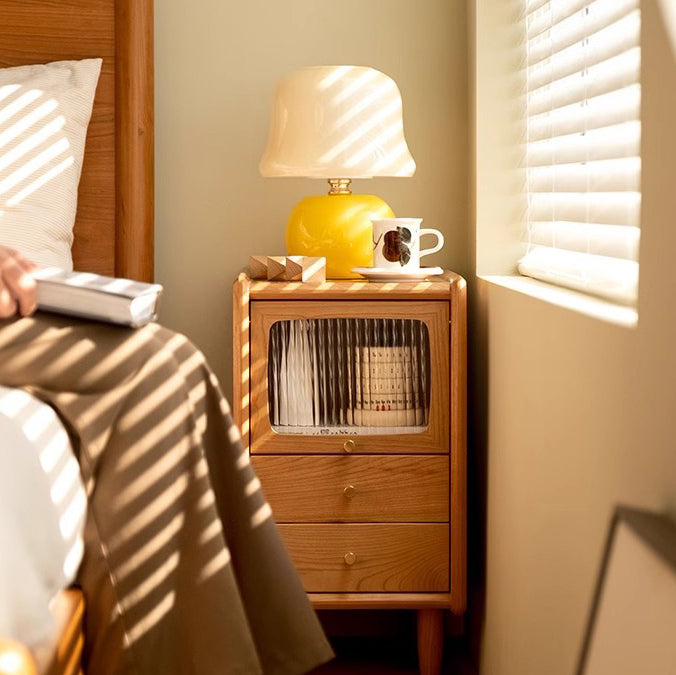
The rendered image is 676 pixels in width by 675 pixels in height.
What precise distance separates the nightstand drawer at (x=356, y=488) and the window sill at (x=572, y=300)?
0.35m

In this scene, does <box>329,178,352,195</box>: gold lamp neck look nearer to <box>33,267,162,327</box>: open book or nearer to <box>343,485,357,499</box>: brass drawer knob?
<box>343,485,357,499</box>: brass drawer knob

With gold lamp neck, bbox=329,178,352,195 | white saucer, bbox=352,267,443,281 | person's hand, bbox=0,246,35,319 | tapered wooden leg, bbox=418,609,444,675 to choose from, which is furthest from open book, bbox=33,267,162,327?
tapered wooden leg, bbox=418,609,444,675

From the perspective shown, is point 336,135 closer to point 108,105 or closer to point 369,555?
point 108,105

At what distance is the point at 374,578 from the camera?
1947mm

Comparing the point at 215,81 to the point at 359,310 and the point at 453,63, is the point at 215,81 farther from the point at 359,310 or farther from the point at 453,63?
the point at 359,310

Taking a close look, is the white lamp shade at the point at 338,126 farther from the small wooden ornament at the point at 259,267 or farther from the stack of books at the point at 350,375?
the stack of books at the point at 350,375

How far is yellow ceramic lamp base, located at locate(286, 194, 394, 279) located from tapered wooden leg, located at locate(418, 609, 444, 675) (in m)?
0.66

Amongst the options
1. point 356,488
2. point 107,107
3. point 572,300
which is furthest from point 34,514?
point 107,107

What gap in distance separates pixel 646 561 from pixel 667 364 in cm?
18

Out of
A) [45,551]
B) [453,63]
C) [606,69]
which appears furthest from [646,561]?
[453,63]

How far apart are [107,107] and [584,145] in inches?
41.8

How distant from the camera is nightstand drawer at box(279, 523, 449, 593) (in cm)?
194

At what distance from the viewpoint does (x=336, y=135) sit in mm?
1969

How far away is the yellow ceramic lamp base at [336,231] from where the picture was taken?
6.73ft
